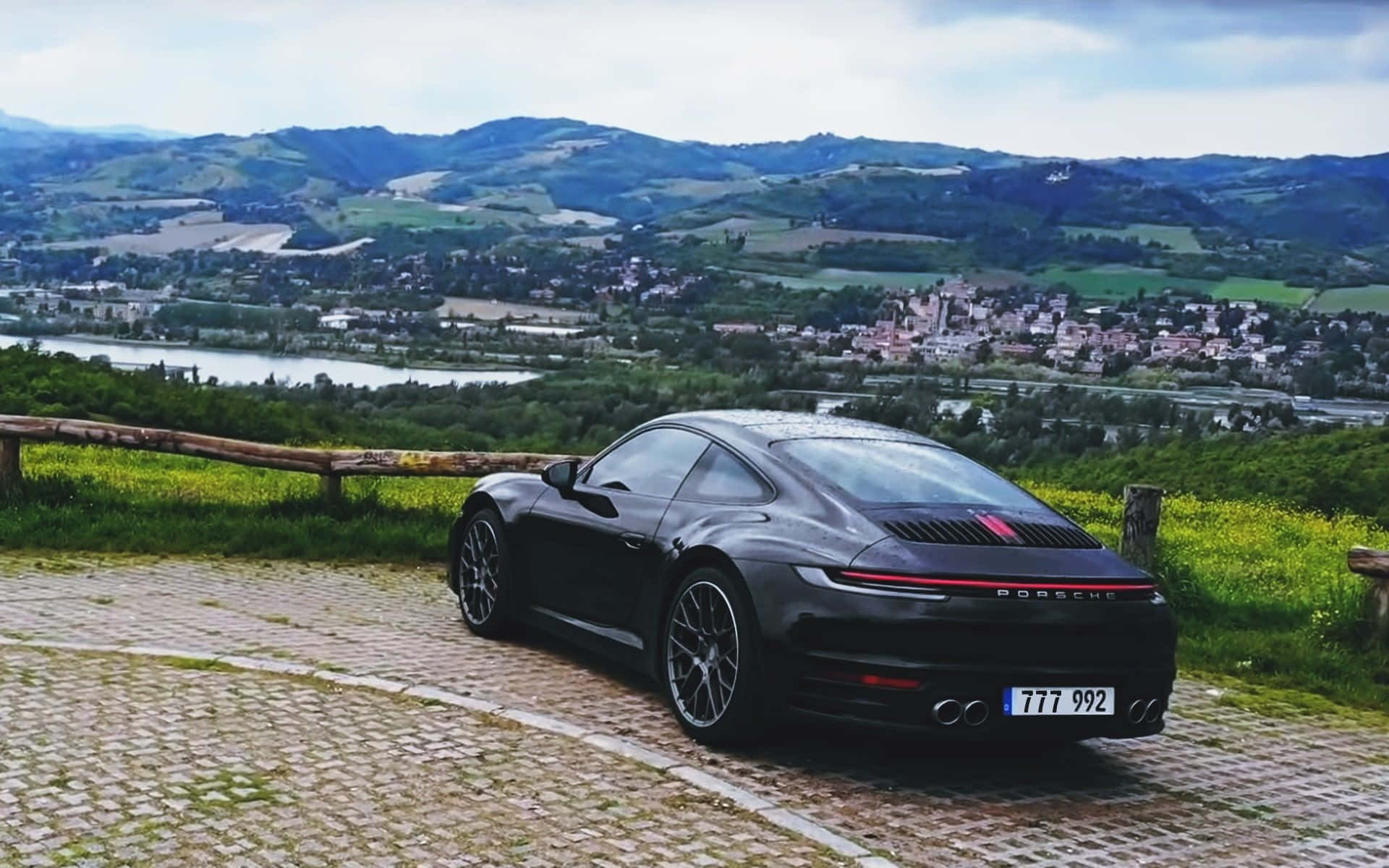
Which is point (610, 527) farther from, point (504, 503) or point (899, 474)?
point (899, 474)

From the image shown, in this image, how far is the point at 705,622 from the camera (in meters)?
6.94

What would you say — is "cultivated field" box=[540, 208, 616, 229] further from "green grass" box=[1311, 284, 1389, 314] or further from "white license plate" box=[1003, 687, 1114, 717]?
"white license plate" box=[1003, 687, 1114, 717]

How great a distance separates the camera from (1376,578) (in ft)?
31.3

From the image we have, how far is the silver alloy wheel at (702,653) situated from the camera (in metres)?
6.76

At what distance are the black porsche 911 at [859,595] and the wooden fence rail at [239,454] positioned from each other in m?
4.83

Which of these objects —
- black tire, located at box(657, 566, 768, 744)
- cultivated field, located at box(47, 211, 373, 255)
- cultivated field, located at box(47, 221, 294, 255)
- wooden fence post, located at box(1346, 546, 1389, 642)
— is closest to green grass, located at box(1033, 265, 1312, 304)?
cultivated field, located at box(47, 211, 373, 255)

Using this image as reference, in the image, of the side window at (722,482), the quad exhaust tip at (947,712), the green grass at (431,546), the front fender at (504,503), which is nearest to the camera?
the quad exhaust tip at (947,712)

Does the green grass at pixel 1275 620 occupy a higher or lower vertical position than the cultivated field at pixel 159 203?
lower

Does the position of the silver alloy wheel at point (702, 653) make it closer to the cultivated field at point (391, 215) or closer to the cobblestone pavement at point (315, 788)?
the cobblestone pavement at point (315, 788)

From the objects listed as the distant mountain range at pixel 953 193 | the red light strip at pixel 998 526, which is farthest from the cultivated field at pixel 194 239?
the red light strip at pixel 998 526

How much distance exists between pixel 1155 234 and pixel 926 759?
433ft

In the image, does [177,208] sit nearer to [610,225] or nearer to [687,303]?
[610,225]

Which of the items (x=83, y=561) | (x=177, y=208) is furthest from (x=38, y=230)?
(x=83, y=561)

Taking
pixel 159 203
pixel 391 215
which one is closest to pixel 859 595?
pixel 391 215
